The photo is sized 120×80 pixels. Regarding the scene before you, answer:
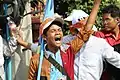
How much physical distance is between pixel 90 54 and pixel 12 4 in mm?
1183

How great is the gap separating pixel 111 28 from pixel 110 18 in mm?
119

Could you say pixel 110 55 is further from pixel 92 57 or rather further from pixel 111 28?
pixel 111 28

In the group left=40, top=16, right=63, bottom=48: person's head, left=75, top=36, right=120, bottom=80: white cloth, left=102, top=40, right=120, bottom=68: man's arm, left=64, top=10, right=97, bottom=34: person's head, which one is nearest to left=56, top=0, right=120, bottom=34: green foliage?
left=64, top=10, right=97, bottom=34: person's head

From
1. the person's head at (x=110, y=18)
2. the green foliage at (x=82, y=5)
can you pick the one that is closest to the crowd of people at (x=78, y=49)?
the person's head at (x=110, y=18)

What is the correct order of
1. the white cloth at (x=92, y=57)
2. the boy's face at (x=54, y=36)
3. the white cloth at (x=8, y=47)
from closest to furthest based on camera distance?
the boy's face at (x=54, y=36), the white cloth at (x=92, y=57), the white cloth at (x=8, y=47)

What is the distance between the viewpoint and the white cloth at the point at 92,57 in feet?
12.8

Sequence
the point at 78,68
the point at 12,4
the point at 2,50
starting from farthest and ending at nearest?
1. the point at 12,4
2. the point at 2,50
3. the point at 78,68

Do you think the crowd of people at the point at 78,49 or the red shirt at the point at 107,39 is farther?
the red shirt at the point at 107,39

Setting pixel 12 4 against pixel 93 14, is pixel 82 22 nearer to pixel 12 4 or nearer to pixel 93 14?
pixel 93 14

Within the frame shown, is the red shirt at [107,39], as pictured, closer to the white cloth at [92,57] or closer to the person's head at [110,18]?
the person's head at [110,18]

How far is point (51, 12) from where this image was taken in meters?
3.94

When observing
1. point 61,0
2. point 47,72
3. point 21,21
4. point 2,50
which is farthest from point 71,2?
point 47,72

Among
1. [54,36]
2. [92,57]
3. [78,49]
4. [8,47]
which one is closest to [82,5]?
[8,47]

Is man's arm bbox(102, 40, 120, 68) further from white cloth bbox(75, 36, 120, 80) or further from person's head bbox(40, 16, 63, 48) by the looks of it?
person's head bbox(40, 16, 63, 48)
